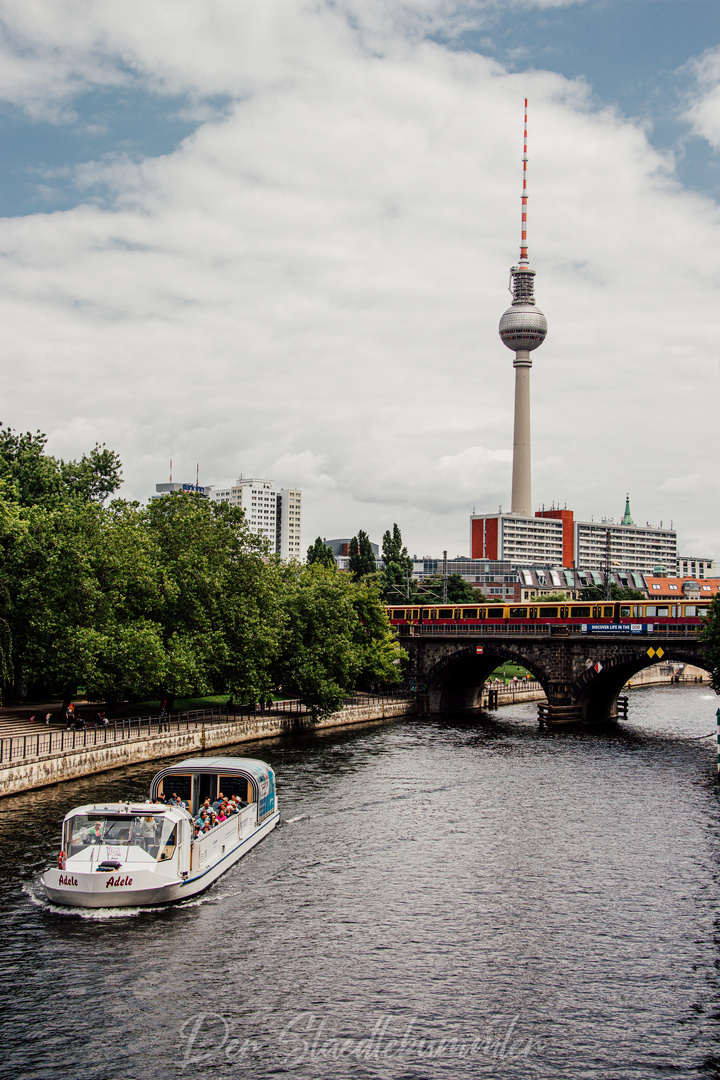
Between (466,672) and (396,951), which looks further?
(466,672)

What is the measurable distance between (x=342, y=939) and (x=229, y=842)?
9.96 metres

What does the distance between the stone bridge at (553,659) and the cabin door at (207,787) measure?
51906mm

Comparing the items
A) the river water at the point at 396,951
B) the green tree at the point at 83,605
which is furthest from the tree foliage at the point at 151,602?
the river water at the point at 396,951

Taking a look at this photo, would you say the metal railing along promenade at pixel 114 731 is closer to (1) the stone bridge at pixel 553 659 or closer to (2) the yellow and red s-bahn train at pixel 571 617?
(1) the stone bridge at pixel 553 659

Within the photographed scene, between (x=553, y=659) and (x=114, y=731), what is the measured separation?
47670 millimetres

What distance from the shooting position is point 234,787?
47.2 meters

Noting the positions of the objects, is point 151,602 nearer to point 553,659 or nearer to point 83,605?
point 83,605

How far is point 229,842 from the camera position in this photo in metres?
41.7

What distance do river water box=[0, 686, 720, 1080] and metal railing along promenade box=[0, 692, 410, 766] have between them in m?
3.54

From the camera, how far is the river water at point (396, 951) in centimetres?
2566

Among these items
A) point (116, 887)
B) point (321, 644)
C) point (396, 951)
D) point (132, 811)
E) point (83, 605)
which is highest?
point (83, 605)

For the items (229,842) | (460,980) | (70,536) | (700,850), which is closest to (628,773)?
(700,850)

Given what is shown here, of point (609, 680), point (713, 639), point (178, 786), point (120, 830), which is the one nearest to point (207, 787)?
point (178, 786)

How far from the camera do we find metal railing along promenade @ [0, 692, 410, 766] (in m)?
56.3
